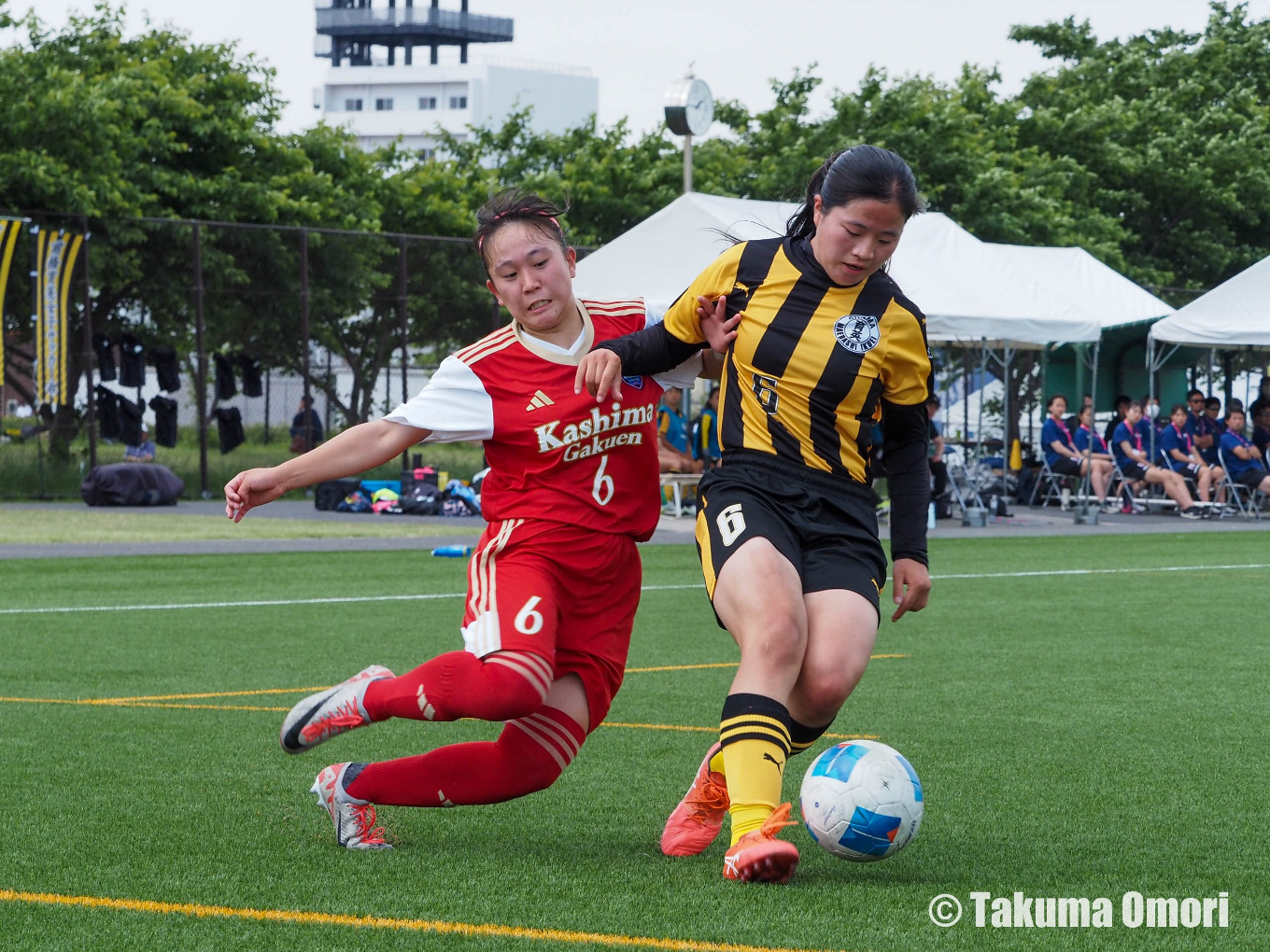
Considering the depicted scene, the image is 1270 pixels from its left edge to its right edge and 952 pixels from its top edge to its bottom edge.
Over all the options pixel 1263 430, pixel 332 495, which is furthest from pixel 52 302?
pixel 1263 430

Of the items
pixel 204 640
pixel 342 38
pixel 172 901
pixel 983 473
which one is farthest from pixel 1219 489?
pixel 342 38

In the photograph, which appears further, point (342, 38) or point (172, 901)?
point (342, 38)

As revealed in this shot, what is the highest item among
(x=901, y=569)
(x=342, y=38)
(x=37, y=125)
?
(x=342, y=38)

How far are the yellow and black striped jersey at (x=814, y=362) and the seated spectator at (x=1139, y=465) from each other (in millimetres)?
18986

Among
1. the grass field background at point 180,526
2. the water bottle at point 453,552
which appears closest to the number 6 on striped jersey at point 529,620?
the water bottle at point 453,552

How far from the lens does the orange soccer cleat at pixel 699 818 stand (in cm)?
Result: 420

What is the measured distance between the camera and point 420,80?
12900 cm

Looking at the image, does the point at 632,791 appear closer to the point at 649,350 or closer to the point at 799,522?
the point at 799,522

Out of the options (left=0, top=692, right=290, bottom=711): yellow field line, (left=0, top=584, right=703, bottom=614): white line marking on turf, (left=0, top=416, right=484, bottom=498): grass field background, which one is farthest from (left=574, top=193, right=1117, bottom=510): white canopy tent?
(left=0, top=692, right=290, bottom=711): yellow field line

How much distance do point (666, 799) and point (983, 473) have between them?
65.3 feet

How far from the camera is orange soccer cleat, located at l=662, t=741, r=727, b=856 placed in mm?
4199

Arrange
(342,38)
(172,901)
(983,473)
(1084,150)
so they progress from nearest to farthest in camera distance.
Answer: (172,901) → (983,473) → (1084,150) → (342,38)

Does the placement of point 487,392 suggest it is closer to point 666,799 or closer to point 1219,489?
point 666,799

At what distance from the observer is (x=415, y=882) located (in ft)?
12.7
